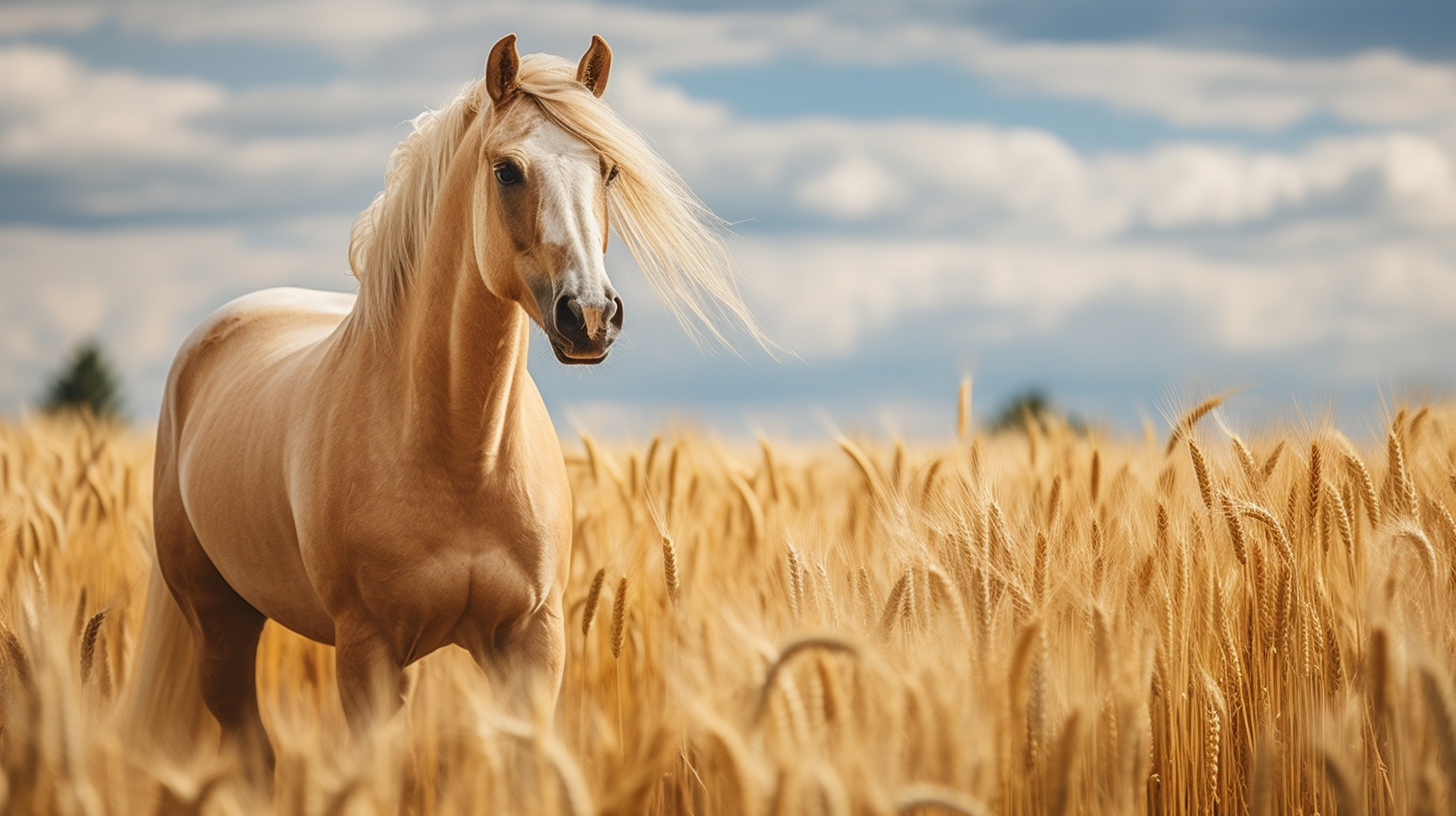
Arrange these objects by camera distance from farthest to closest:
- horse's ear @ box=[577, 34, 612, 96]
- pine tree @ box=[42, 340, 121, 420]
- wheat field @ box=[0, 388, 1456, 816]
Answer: pine tree @ box=[42, 340, 121, 420] → horse's ear @ box=[577, 34, 612, 96] → wheat field @ box=[0, 388, 1456, 816]

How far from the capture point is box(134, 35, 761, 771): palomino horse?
194cm

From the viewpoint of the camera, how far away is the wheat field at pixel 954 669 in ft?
4.14

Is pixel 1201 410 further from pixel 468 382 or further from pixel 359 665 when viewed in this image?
pixel 359 665

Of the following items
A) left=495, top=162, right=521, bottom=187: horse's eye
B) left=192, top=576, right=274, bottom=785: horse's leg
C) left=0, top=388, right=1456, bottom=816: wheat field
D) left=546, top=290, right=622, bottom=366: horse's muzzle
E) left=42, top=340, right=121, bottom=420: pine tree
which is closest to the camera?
left=0, top=388, right=1456, bottom=816: wheat field

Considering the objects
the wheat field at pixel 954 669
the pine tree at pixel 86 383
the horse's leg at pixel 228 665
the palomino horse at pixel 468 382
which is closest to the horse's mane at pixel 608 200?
the palomino horse at pixel 468 382

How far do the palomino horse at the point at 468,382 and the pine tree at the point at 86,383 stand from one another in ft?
63.7

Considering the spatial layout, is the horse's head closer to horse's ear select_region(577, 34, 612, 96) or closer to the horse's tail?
horse's ear select_region(577, 34, 612, 96)

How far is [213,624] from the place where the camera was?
2.97 meters

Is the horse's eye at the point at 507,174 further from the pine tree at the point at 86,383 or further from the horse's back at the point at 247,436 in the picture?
the pine tree at the point at 86,383

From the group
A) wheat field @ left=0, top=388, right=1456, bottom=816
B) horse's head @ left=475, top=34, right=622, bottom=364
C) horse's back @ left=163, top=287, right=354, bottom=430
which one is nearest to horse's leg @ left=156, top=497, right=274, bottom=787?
wheat field @ left=0, top=388, right=1456, bottom=816

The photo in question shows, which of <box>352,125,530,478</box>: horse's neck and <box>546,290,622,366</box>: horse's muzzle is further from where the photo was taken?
<box>352,125,530,478</box>: horse's neck

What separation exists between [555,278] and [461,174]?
1.51ft

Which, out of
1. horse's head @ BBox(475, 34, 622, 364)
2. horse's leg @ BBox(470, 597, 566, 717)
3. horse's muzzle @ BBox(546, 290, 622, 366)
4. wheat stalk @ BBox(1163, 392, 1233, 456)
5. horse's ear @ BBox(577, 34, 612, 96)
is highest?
horse's ear @ BBox(577, 34, 612, 96)

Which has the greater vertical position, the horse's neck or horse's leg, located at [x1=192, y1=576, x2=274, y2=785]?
the horse's neck
